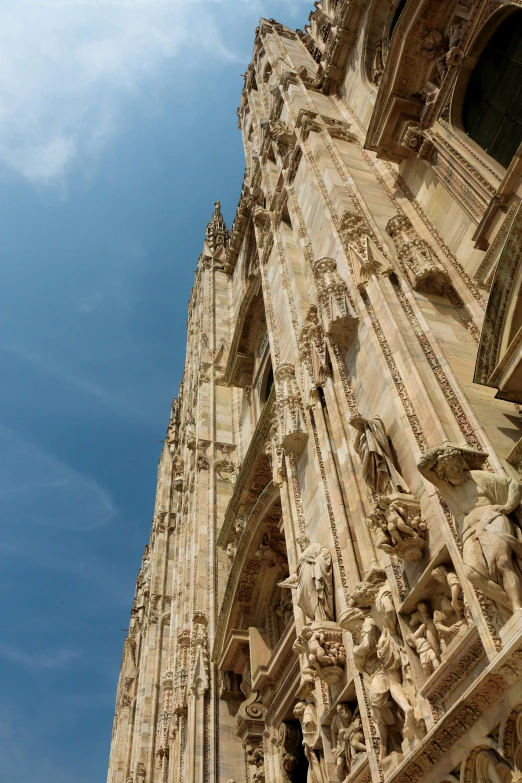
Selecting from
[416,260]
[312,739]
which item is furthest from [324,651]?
[416,260]

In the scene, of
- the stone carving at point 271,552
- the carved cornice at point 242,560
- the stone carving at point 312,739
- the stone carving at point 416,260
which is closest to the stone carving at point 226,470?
the carved cornice at point 242,560

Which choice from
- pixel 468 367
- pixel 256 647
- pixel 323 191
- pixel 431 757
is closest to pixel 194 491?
pixel 256 647

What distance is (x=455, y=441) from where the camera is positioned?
7.11 meters

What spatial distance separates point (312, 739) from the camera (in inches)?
332

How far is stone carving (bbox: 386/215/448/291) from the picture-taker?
10.3 m

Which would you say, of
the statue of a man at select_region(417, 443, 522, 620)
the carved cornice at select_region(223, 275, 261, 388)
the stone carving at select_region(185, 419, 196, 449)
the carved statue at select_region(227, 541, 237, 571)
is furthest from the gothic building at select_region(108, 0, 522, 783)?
the stone carving at select_region(185, 419, 196, 449)

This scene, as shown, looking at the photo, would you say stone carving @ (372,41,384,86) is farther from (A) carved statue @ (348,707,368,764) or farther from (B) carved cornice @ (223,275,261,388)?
(A) carved statue @ (348,707,368,764)

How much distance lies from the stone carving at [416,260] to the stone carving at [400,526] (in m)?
4.28

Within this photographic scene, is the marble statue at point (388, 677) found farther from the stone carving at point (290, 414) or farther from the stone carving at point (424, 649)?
the stone carving at point (290, 414)

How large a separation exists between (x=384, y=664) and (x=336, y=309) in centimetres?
559

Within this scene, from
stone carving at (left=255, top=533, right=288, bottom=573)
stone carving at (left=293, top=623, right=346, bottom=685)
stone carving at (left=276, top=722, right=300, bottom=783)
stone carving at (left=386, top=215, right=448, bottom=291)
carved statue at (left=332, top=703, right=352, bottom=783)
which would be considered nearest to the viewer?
carved statue at (left=332, top=703, right=352, bottom=783)

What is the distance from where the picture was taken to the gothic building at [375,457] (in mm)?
5988

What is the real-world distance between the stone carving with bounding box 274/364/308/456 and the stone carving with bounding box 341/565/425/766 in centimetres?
409

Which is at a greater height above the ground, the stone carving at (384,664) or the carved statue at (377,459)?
the carved statue at (377,459)
